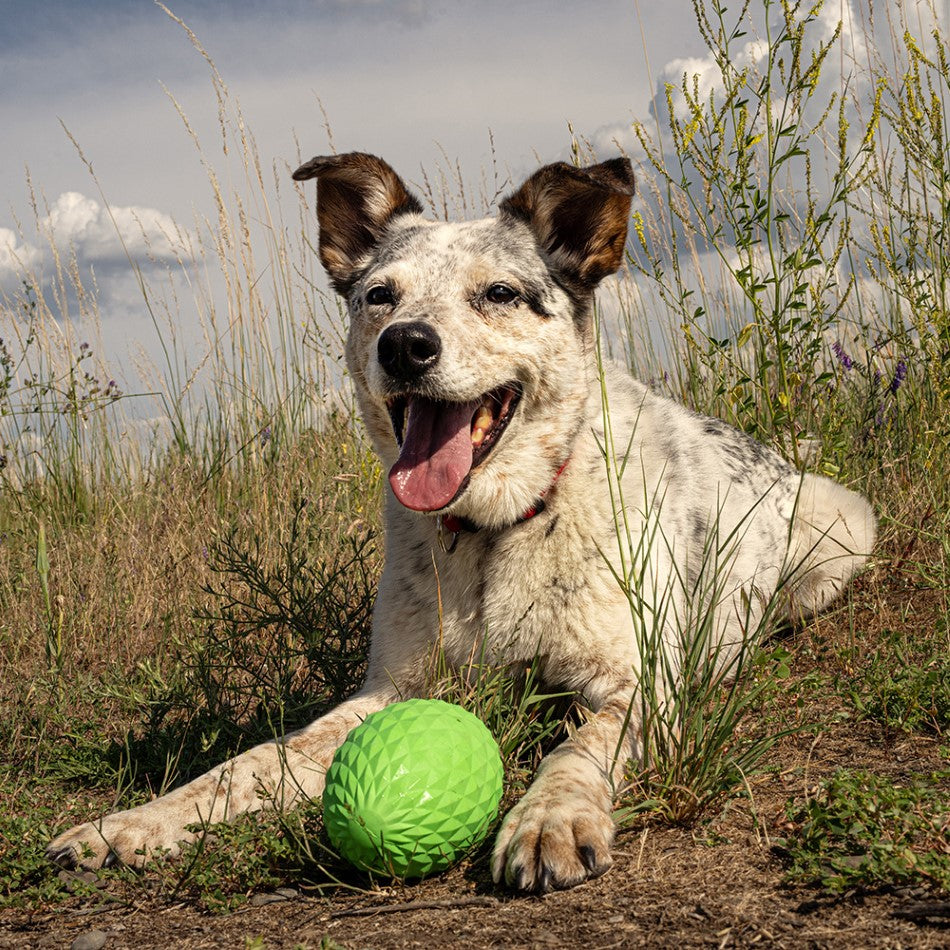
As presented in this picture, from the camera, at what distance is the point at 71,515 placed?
6809mm

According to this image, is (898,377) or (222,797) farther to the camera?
(898,377)

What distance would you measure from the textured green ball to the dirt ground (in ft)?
0.32

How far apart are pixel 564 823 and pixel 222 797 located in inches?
47.2

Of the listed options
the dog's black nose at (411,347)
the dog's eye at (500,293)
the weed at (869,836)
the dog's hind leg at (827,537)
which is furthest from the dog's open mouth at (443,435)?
the dog's hind leg at (827,537)

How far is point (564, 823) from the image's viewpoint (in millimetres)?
2352

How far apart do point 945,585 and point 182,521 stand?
13.6 ft

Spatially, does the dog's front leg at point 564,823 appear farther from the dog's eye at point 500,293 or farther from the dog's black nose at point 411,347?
the dog's eye at point 500,293

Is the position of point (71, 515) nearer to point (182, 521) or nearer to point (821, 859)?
point (182, 521)

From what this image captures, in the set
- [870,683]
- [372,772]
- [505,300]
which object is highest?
[505,300]

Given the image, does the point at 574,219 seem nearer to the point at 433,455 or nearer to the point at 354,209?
the point at 354,209

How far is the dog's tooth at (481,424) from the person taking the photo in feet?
11.0

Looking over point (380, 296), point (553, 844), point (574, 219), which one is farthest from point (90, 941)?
point (574, 219)

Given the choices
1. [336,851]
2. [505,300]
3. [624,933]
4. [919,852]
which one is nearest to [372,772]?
[336,851]

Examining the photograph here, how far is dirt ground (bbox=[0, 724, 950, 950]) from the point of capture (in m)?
1.98
